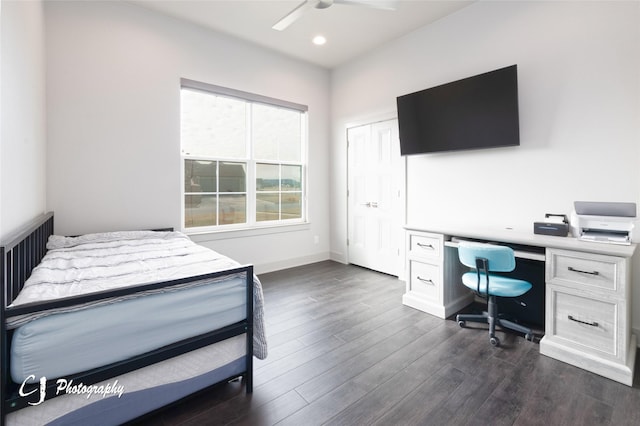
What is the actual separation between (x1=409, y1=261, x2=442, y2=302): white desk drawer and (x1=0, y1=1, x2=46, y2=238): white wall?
3.00 m

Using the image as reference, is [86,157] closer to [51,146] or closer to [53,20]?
[51,146]

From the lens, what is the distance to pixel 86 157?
9.58ft

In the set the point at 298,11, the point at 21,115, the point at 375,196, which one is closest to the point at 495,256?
the point at 375,196

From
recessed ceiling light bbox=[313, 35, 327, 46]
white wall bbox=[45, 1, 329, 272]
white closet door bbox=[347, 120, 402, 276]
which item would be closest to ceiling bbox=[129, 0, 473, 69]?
recessed ceiling light bbox=[313, 35, 327, 46]

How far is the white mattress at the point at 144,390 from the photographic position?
3.94ft

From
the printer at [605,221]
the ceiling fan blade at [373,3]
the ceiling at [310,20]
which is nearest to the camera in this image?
the printer at [605,221]

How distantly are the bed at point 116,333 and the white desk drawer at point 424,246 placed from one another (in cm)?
176

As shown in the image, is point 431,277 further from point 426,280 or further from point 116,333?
point 116,333

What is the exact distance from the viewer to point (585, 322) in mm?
1966

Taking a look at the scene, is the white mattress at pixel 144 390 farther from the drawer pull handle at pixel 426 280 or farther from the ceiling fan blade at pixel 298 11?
the ceiling fan blade at pixel 298 11

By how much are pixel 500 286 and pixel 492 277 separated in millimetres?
200

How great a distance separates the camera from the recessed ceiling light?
12.2ft

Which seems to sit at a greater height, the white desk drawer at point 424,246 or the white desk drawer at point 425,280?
the white desk drawer at point 424,246


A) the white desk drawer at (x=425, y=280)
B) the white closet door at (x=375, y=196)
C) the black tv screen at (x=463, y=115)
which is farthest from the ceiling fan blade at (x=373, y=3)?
the white desk drawer at (x=425, y=280)
